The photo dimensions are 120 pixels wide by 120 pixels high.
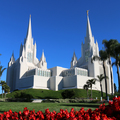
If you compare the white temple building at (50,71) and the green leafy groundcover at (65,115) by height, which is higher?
the white temple building at (50,71)

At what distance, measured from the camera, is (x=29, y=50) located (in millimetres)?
65062

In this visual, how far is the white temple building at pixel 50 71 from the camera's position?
168ft

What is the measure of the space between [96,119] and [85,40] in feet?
214

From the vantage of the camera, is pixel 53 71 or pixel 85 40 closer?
pixel 53 71

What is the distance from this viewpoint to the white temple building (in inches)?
2018

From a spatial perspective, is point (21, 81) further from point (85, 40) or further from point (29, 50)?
point (85, 40)

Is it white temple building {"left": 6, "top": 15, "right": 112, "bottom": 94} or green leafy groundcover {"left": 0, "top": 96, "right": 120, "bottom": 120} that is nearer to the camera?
green leafy groundcover {"left": 0, "top": 96, "right": 120, "bottom": 120}

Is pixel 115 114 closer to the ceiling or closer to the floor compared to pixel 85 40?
closer to the floor

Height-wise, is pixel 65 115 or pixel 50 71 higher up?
pixel 50 71

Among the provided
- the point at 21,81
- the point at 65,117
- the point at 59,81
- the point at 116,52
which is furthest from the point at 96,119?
the point at 21,81

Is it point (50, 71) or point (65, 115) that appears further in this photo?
point (50, 71)

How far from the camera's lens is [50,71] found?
190ft

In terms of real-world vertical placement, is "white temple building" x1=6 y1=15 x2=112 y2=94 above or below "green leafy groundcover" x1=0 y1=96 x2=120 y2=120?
above

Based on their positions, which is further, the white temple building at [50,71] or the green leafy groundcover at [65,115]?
the white temple building at [50,71]
